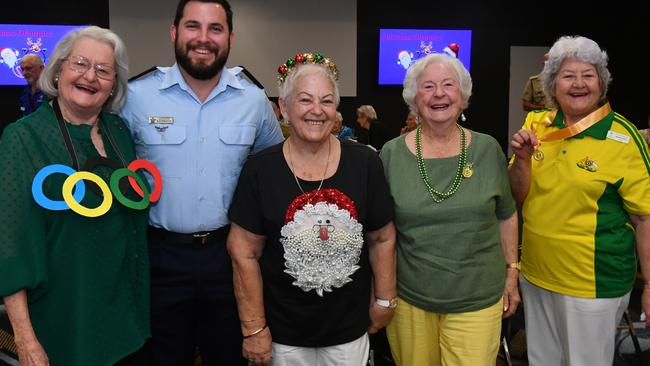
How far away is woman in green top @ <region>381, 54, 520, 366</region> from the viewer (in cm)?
206

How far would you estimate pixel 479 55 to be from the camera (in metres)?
9.84

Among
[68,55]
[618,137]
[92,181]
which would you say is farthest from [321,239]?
[618,137]

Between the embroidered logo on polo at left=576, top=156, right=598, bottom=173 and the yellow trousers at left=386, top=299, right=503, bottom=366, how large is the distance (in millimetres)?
653

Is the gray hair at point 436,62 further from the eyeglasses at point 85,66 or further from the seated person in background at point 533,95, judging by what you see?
the seated person in background at point 533,95

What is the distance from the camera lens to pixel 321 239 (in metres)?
1.94

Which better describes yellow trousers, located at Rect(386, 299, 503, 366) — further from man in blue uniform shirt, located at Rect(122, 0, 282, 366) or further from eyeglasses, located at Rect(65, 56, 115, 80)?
eyeglasses, located at Rect(65, 56, 115, 80)

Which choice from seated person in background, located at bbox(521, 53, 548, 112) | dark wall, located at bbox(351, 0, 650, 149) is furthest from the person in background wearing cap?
dark wall, located at bbox(351, 0, 650, 149)

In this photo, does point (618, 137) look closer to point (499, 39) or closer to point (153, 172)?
point (153, 172)

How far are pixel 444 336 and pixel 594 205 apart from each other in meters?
0.82

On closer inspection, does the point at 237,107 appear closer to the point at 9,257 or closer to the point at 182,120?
the point at 182,120

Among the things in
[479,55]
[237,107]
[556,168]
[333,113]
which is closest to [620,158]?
[556,168]

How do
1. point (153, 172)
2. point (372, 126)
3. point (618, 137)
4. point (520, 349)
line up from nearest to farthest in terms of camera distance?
point (153, 172) → point (618, 137) → point (520, 349) → point (372, 126)

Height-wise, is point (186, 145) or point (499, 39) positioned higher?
Answer: point (499, 39)

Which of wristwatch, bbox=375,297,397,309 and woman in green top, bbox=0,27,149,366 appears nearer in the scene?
woman in green top, bbox=0,27,149,366
